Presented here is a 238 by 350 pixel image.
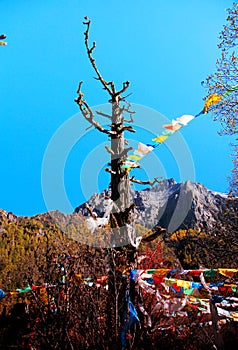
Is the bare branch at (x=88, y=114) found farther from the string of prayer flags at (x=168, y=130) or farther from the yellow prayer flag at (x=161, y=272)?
the yellow prayer flag at (x=161, y=272)

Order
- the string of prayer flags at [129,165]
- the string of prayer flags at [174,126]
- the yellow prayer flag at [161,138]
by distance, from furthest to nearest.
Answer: the string of prayer flags at [129,165], the yellow prayer flag at [161,138], the string of prayer flags at [174,126]

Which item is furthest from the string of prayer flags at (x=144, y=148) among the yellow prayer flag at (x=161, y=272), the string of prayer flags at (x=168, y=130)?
the yellow prayer flag at (x=161, y=272)

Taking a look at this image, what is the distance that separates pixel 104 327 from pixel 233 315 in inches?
102

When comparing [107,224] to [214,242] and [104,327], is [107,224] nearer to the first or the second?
[104,327]

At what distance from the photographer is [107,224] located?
7.20 m

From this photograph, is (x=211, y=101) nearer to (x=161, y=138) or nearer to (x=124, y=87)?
(x=161, y=138)

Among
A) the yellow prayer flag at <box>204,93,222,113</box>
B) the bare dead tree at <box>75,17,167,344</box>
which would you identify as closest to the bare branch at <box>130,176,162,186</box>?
the bare dead tree at <box>75,17,167,344</box>

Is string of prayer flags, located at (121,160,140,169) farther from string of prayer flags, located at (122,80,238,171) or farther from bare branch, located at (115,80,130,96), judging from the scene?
bare branch, located at (115,80,130,96)

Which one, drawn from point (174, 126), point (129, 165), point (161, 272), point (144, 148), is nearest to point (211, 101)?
point (174, 126)

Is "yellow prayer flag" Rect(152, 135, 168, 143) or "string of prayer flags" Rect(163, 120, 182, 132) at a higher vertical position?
"string of prayer flags" Rect(163, 120, 182, 132)

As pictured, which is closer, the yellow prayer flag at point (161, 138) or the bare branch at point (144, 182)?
the yellow prayer flag at point (161, 138)

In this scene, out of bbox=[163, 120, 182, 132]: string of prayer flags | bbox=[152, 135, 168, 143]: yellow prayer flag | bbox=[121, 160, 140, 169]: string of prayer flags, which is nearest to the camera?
bbox=[163, 120, 182, 132]: string of prayer flags

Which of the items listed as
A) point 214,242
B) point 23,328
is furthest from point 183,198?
point 23,328

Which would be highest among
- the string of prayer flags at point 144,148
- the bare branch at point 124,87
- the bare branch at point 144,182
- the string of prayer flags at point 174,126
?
the bare branch at point 124,87
